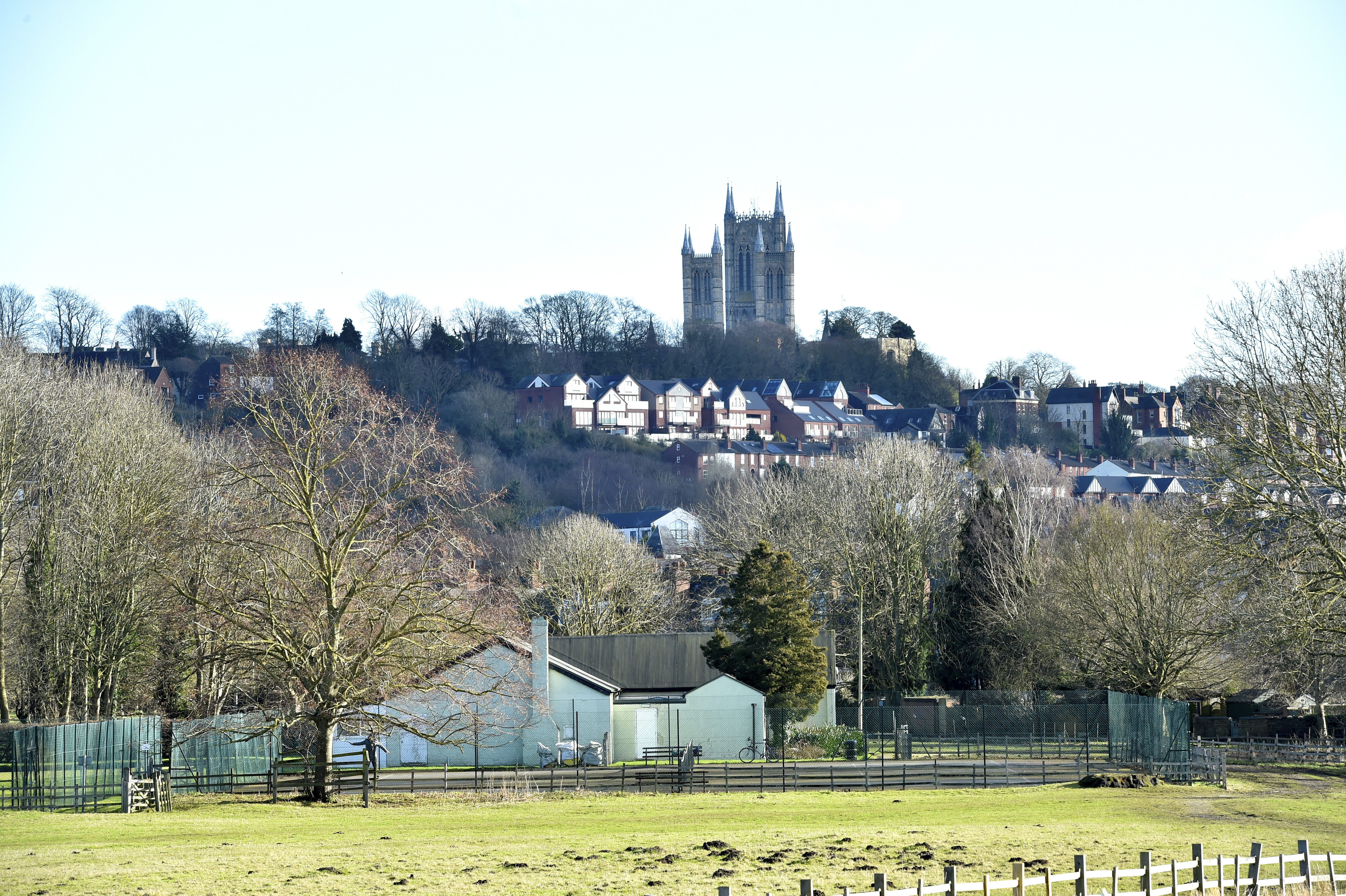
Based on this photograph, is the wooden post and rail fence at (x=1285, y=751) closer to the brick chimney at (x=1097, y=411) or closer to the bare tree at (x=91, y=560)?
the bare tree at (x=91, y=560)

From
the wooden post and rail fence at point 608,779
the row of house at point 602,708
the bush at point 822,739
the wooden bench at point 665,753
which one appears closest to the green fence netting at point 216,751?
the wooden post and rail fence at point 608,779

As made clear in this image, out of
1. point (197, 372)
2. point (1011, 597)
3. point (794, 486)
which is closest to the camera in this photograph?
point (1011, 597)

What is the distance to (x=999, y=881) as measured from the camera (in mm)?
19875

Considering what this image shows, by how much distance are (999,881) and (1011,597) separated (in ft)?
145

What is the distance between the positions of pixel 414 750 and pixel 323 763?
13.4 meters

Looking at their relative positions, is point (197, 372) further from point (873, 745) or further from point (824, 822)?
point (824, 822)

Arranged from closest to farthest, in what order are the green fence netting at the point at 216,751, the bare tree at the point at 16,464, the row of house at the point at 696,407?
the green fence netting at the point at 216,751 → the bare tree at the point at 16,464 → the row of house at the point at 696,407

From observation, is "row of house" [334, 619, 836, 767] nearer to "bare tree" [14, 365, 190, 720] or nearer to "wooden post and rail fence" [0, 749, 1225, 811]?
"wooden post and rail fence" [0, 749, 1225, 811]

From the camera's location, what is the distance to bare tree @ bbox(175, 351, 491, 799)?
3189cm

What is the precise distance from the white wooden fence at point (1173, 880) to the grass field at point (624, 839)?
3.79 ft

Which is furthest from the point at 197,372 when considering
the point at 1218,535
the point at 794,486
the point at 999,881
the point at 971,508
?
the point at 999,881

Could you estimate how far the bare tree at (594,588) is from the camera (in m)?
66.6

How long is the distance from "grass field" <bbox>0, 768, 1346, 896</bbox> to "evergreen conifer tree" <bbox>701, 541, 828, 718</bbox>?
14599 millimetres

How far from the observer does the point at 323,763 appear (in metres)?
32.2
